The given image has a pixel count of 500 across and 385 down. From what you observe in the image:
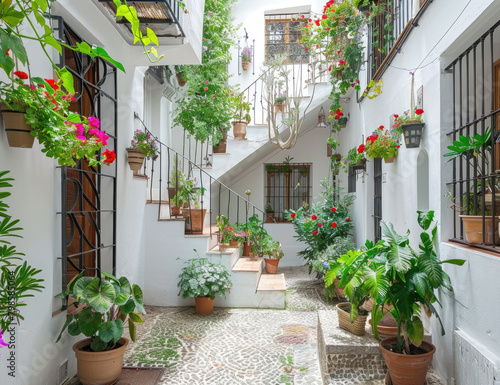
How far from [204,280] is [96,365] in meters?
1.99

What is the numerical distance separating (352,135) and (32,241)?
5.31 metres

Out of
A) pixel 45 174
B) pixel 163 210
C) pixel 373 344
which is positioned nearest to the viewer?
pixel 45 174

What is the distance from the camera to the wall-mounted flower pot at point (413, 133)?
10.0 feet

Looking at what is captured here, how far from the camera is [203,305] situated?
482 cm

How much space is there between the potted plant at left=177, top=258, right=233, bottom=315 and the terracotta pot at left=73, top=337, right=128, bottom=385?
1796 mm

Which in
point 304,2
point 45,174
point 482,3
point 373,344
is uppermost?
point 304,2

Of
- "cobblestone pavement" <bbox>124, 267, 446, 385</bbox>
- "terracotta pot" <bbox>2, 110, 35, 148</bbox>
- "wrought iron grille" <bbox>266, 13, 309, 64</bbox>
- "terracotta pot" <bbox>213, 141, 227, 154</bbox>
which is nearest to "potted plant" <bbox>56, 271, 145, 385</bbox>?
"cobblestone pavement" <bbox>124, 267, 446, 385</bbox>

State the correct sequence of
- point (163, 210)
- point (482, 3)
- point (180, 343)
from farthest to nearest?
point (163, 210) → point (180, 343) → point (482, 3)

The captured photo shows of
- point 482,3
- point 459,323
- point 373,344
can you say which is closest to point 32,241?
point 373,344

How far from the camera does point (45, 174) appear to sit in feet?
8.93

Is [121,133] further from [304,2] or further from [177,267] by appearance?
[304,2]

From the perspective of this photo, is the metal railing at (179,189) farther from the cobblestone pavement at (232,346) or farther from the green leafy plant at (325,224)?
the cobblestone pavement at (232,346)

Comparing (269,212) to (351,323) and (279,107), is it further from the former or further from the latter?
(351,323)

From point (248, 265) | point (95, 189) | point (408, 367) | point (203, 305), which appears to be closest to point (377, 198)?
point (248, 265)
